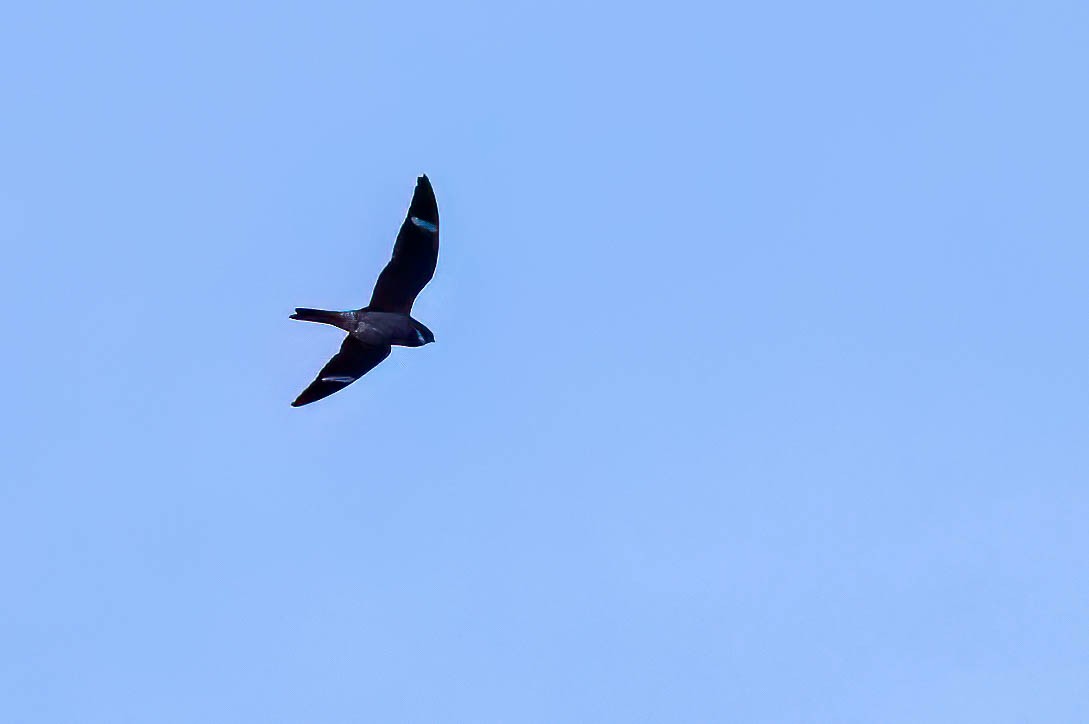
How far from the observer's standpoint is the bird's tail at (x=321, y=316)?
39688 mm

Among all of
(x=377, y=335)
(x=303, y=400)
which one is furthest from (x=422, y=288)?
(x=303, y=400)

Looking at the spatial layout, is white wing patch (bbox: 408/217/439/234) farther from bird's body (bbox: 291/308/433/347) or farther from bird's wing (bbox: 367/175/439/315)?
bird's body (bbox: 291/308/433/347)

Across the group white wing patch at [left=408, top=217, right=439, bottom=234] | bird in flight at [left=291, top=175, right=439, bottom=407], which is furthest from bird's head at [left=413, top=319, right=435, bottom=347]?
white wing patch at [left=408, top=217, right=439, bottom=234]

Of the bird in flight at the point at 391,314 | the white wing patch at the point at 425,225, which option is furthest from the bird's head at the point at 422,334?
the white wing patch at the point at 425,225

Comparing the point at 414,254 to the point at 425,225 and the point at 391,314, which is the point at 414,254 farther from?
the point at 391,314

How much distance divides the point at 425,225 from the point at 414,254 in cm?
70

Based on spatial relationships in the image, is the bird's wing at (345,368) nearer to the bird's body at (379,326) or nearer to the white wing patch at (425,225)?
the bird's body at (379,326)

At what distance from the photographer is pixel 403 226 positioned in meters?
40.7

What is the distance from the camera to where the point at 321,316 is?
4022cm

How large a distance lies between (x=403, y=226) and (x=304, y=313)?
3025 mm

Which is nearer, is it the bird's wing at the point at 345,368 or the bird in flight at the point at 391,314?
the bird in flight at the point at 391,314

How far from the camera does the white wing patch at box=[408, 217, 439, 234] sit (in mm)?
40562

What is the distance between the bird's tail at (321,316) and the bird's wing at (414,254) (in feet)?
3.17

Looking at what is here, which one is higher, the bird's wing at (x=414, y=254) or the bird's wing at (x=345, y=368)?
the bird's wing at (x=414, y=254)
